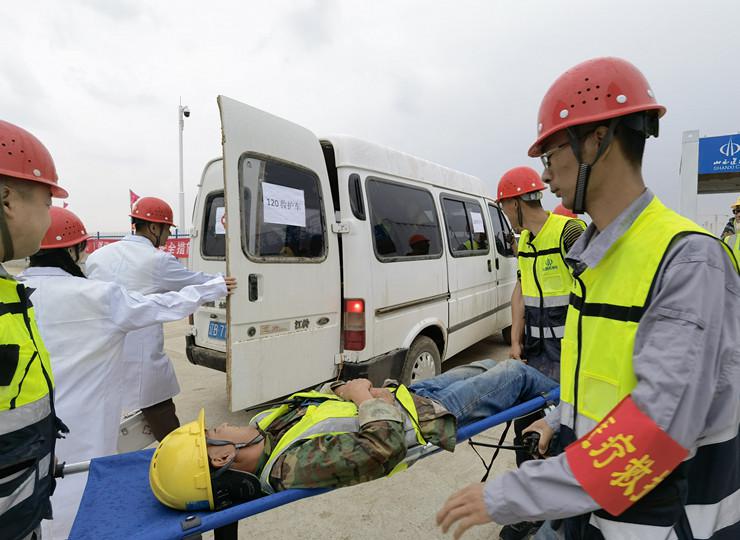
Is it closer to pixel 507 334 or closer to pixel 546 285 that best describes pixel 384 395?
pixel 546 285

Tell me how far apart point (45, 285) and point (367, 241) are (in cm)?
207

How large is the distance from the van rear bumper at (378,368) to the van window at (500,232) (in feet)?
9.30

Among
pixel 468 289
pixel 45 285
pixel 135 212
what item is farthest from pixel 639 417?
pixel 468 289

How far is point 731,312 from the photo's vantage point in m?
0.87

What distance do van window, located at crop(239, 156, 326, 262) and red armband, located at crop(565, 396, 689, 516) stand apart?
2.27 m

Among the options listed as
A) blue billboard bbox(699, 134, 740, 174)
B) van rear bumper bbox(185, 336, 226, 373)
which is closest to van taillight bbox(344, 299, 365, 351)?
van rear bumper bbox(185, 336, 226, 373)

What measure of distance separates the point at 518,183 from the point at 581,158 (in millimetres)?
1997

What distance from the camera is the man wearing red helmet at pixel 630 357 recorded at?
83cm

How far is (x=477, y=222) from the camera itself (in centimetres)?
514

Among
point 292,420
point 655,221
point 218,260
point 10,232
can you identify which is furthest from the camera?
point 218,260

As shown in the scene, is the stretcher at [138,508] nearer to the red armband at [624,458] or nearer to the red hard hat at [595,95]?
the red armband at [624,458]

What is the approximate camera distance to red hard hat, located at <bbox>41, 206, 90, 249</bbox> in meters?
2.16

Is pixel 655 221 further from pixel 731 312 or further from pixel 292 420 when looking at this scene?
pixel 292 420

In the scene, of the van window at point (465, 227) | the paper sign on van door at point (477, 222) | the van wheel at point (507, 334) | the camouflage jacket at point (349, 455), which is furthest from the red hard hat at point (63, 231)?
the van wheel at point (507, 334)
